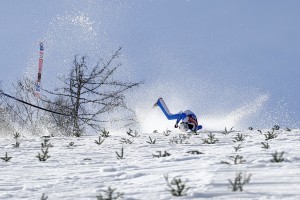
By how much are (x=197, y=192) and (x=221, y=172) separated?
2.55ft

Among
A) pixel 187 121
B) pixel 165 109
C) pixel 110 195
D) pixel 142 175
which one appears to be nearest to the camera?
pixel 110 195

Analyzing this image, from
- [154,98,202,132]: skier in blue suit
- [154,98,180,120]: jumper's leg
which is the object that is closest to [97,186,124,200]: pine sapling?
[154,98,202,132]: skier in blue suit

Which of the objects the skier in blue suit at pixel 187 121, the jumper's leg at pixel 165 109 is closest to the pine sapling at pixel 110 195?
the skier in blue suit at pixel 187 121

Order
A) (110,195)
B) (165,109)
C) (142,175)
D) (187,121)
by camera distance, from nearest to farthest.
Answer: (110,195)
(142,175)
(187,121)
(165,109)

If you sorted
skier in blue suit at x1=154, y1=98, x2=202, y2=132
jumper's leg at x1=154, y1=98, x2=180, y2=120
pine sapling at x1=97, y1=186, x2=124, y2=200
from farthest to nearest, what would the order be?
jumper's leg at x1=154, y1=98, x2=180, y2=120, skier in blue suit at x1=154, y1=98, x2=202, y2=132, pine sapling at x1=97, y1=186, x2=124, y2=200

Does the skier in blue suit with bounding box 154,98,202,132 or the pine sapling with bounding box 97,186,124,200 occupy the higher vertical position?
the skier in blue suit with bounding box 154,98,202,132

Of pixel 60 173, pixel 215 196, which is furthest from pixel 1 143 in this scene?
pixel 215 196

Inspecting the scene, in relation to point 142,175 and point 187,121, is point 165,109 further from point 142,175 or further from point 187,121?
point 142,175

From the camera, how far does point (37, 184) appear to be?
436cm

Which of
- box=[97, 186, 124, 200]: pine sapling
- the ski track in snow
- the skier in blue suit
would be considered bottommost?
box=[97, 186, 124, 200]: pine sapling

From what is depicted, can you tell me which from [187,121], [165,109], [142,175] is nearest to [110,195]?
[142,175]

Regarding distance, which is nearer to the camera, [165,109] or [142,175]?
[142,175]

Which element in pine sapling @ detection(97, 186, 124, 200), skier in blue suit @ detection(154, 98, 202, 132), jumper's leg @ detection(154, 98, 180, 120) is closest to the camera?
pine sapling @ detection(97, 186, 124, 200)

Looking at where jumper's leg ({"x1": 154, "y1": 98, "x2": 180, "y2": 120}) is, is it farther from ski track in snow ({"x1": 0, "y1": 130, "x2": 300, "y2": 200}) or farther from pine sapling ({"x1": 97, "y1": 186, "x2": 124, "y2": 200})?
pine sapling ({"x1": 97, "y1": 186, "x2": 124, "y2": 200})
